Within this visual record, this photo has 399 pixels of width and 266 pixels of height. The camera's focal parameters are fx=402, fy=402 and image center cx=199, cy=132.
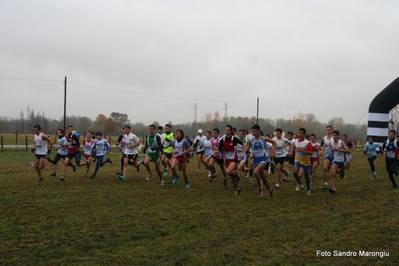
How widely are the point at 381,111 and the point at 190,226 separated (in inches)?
1054

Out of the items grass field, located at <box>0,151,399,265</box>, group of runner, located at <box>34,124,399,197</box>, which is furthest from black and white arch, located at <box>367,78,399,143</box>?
grass field, located at <box>0,151,399,265</box>

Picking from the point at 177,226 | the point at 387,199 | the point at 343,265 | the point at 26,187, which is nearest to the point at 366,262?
the point at 343,265

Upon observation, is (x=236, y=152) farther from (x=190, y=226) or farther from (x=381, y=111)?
(x=381, y=111)

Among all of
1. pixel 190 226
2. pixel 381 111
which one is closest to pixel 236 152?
pixel 190 226

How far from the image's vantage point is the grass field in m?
5.81

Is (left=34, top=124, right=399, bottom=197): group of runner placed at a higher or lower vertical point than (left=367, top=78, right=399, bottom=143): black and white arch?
lower

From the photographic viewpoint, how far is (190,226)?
7.62m

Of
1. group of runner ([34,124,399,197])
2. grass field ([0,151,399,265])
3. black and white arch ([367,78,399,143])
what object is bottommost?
grass field ([0,151,399,265])

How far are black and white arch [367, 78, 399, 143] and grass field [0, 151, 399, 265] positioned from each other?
19.3 m

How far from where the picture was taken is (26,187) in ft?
41.7

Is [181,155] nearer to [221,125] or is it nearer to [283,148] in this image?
[283,148]

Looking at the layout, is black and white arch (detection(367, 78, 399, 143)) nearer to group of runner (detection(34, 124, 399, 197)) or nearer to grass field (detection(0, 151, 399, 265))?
group of runner (detection(34, 124, 399, 197))

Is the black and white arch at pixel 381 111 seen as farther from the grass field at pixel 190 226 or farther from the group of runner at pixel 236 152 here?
the grass field at pixel 190 226

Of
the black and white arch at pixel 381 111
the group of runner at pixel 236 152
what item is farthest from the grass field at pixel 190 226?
the black and white arch at pixel 381 111
